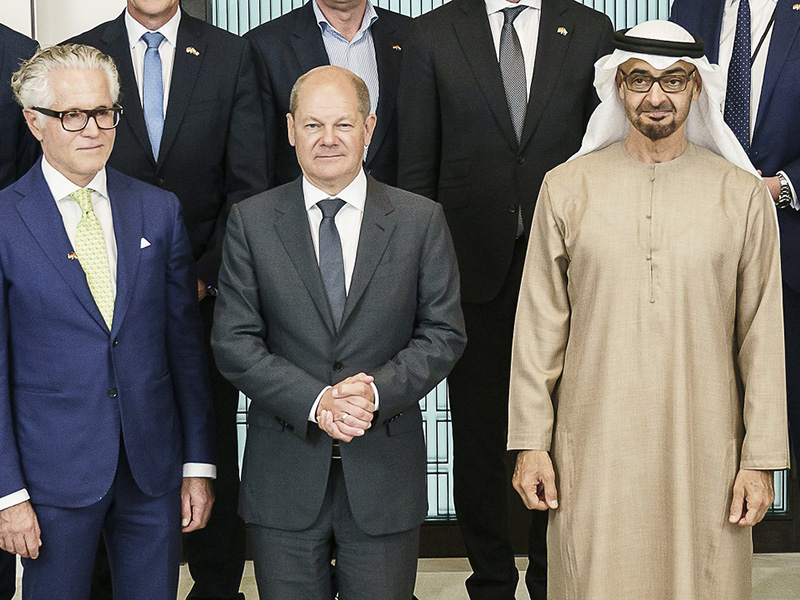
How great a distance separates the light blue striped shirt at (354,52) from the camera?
3934mm

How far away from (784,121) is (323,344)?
1654 millimetres

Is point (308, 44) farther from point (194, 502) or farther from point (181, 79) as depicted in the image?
point (194, 502)

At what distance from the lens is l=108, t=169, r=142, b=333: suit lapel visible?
2.94m

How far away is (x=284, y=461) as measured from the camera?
300 cm

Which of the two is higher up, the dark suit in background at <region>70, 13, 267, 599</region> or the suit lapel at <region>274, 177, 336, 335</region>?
the dark suit in background at <region>70, 13, 267, 599</region>

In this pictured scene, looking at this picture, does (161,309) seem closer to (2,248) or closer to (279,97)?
(2,248)

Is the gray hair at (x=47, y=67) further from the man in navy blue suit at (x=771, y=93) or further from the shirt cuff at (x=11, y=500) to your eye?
the man in navy blue suit at (x=771, y=93)

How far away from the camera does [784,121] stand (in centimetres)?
366

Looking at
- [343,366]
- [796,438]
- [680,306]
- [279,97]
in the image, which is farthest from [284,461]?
[796,438]

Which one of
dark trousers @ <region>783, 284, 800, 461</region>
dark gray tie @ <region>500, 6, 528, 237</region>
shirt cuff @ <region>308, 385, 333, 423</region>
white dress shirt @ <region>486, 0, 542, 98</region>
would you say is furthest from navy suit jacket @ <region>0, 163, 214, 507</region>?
dark trousers @ <region>783, 284, 800, 461</region>

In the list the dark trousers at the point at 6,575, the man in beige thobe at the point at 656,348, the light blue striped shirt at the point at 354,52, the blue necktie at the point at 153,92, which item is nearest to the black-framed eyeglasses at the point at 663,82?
the man in beige thobe at the point at 656,348

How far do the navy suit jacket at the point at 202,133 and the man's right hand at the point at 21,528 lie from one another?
1.04 m

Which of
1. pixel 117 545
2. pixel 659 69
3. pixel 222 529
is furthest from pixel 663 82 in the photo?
pixel 222 529

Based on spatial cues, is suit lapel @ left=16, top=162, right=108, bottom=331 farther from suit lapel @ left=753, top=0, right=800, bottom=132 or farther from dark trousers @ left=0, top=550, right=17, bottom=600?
suit lapel @ left=753, top=0, right=800, bottom=132
